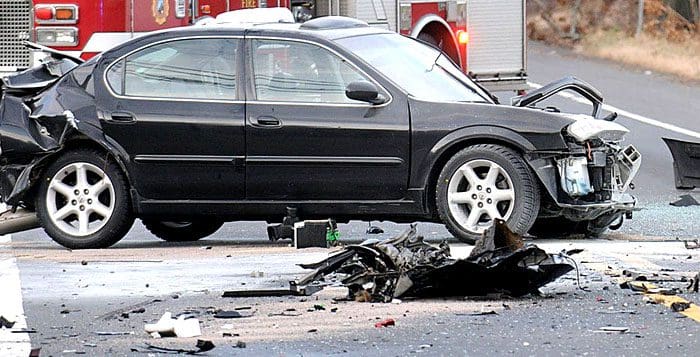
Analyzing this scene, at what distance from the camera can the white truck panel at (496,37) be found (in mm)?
20938

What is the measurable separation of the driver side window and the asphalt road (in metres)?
1.05

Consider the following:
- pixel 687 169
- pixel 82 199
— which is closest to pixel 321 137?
pixel 82 199

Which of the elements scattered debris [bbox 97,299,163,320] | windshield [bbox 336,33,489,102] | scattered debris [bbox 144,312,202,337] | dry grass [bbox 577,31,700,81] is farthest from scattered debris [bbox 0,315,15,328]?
dry grass [bbox 577,31,700,81]

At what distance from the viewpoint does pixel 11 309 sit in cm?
868

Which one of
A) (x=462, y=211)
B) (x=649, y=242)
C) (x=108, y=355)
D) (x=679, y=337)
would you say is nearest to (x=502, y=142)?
(x=462, y=211)

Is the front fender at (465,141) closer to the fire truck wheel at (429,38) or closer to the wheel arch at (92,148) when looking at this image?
the wheel arch at (92,148)

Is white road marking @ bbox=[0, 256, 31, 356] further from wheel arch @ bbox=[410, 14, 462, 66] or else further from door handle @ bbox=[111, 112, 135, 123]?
wheel arch @ bbox=[410, 14, 462, 66]

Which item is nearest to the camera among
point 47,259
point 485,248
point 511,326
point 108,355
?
point 108,355

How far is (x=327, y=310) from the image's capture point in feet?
27.7

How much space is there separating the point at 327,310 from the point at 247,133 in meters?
3.14

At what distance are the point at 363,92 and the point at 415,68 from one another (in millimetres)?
747

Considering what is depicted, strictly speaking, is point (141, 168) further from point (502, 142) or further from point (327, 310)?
point (327, 310)

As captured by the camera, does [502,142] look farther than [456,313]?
Yes

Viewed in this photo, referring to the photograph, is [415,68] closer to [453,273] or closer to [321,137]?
[321,137]
